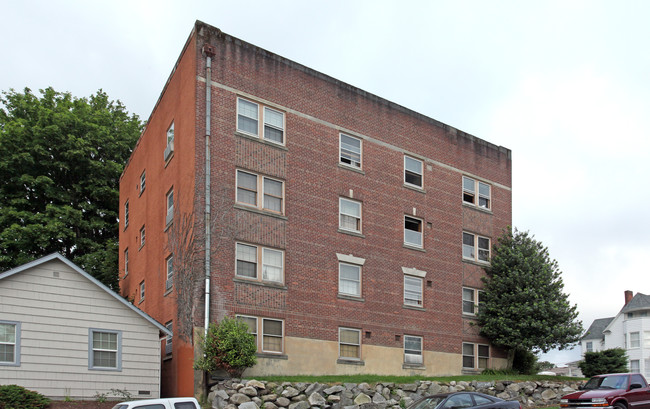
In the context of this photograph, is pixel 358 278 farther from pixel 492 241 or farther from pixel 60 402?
pixel 60 402

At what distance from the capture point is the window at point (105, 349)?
24797mm

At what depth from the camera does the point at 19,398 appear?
863 inches

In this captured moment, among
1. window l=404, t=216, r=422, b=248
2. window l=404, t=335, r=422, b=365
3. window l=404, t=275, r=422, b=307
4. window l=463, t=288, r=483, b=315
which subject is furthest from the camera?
window l=463, t=288, r=483, b=315

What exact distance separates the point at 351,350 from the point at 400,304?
3687mm

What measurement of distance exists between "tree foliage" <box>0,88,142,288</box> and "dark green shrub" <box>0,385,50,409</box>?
1902cm

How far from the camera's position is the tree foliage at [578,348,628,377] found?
37.4 meters

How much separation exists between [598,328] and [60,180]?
61.1 m

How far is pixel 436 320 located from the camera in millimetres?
34531

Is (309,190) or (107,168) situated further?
(107,168)

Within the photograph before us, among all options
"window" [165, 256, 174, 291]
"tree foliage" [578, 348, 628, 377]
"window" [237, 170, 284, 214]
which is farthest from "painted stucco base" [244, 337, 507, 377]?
"tree foliage" [578, 348, 628, 377]

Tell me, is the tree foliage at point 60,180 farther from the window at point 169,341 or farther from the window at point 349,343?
the window at point 349,343

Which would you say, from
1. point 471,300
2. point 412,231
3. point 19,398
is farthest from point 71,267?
point 471,300

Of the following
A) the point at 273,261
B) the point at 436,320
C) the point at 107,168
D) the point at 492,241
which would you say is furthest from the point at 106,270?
the point at 492,241

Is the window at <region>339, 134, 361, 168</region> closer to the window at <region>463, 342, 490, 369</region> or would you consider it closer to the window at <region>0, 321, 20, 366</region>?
the window at <region>463, 342, 490, 369</region>
